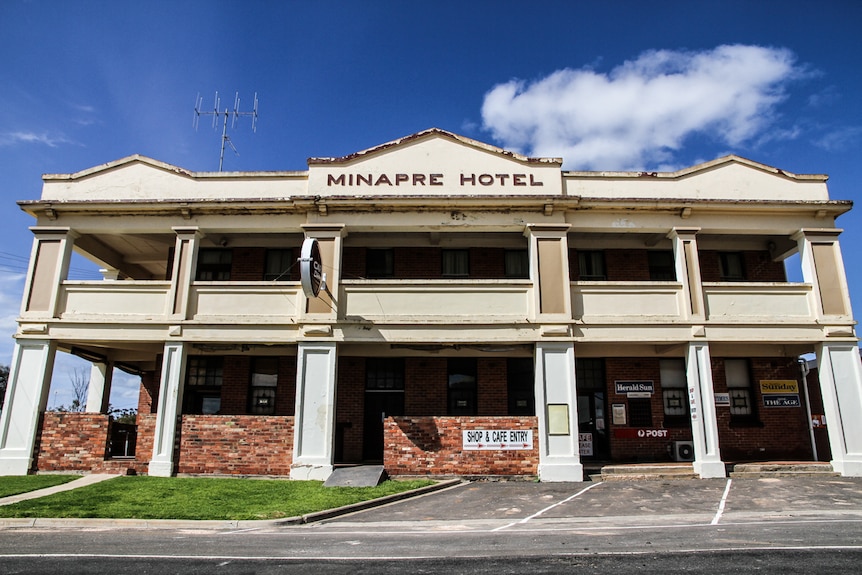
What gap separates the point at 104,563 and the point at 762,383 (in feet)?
58.9

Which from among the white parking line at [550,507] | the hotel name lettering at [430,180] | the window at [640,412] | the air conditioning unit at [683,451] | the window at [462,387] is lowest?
the white parking line at [550,507]

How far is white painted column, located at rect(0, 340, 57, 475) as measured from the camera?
1559cm

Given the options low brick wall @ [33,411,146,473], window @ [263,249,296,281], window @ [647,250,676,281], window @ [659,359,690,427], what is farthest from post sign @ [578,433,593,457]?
low brick wall @ [33,411,146,473]

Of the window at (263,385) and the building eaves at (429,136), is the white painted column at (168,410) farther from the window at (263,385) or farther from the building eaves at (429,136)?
the building eaves at (429,136)

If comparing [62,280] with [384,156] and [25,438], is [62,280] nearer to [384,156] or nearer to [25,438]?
[25,438]

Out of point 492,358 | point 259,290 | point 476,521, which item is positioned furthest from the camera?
point 492,358

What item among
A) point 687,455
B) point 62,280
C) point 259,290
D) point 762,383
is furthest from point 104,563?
point 762,383

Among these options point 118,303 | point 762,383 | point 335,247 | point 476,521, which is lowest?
point 476,521

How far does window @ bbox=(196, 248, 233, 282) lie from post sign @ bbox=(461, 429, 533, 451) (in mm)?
8987

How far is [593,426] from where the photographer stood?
18344 mm

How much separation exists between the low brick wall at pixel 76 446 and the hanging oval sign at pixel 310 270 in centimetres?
622

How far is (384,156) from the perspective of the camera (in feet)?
57.1

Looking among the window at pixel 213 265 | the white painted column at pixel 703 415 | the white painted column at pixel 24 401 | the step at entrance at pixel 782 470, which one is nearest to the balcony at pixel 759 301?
the white painted column at pixel 703 415

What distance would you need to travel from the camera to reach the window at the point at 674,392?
18.4m
